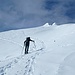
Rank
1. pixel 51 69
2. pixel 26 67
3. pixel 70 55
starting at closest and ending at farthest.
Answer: pixel 51 69 < pixel 26 67 < pixel 70 55

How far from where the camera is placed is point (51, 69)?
11484 millimetres

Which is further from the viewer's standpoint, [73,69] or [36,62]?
[36,62]

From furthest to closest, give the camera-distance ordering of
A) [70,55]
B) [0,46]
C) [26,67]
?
[0,46]
[70,55]
[26,67]

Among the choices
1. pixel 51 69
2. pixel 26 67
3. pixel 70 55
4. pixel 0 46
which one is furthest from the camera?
pixel 0 46

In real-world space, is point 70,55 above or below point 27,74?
above

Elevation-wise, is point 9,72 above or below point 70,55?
below

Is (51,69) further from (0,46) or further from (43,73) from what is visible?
Answer: (0,46)

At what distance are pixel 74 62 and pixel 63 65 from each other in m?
0.79

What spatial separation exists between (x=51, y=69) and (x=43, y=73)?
0.54 m

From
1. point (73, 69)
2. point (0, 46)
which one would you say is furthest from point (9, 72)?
point (0, 46)

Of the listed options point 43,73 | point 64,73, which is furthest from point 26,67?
point 64,73

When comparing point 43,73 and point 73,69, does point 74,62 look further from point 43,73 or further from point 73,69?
point 43,73

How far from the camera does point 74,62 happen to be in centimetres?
1211

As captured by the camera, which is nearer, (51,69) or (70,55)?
(51,69)
